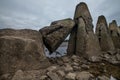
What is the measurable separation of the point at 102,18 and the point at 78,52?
6.76m

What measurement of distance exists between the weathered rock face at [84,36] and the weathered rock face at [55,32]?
112cm

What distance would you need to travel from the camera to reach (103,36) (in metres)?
14.9

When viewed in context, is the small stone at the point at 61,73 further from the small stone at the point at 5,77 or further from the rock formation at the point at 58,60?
the small stone at the point at 5,77

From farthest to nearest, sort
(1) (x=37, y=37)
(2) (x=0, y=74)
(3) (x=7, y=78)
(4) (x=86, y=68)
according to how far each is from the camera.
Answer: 1. (1) (x=37, y=37)
2. (4) (x=86, y=68)
3. (2) (x=0, y=74)
4. (3) (x=7, y=78)

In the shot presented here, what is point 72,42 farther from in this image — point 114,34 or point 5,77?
point 114,34

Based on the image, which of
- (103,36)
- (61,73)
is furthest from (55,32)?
(103,36)

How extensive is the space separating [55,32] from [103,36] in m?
6.30

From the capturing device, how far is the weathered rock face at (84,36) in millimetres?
11461

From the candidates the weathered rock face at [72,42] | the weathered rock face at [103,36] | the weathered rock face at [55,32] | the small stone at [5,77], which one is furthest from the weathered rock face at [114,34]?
the small stone at [5,77]

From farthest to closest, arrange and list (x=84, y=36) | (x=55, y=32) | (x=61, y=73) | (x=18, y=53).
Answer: (x=84, y=36) → (x=55, y=32) → (x=18, y=53) → (x=61, y=73)

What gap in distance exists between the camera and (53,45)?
37.3ft

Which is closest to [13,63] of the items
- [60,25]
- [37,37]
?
[37,37]

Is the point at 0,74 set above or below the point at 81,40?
below

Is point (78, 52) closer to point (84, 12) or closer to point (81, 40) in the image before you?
point (81, 40)
